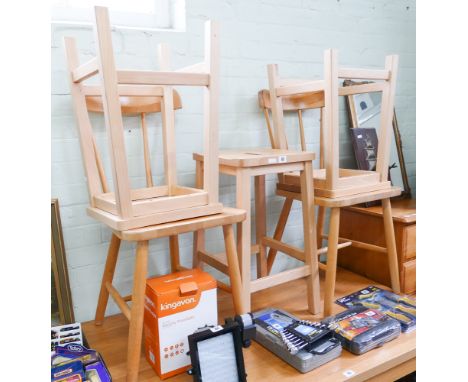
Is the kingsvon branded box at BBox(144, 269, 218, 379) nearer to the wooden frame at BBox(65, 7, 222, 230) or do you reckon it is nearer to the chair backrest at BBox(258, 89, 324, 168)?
the wooden frame at BBox(65, 7, 222, 230)

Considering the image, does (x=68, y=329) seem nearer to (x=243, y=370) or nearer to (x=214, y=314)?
(x=214, y=314)

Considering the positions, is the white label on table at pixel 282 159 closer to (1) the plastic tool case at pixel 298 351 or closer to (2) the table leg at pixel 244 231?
(2) the table leg at pixel 244 231

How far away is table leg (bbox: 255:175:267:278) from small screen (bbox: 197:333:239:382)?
26.4 inches

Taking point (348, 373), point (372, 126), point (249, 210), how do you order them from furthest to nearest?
point (372, 126) < point (249, 210) < point (348, 373)

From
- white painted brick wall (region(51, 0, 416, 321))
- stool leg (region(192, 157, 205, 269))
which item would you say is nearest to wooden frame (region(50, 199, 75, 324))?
white painted brick wall (region(51, 0, 416, 321))

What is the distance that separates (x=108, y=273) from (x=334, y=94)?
3.40 ft

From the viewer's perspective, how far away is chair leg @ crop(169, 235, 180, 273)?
168 cm

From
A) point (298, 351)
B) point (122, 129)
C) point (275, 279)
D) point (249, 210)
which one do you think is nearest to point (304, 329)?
point (298, 351)

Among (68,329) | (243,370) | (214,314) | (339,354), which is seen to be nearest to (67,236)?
(68,329)

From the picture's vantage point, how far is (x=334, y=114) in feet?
4.81

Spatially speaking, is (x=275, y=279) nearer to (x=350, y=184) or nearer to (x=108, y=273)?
(x=350, y=184)

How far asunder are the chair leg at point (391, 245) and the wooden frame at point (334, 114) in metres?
0.10
